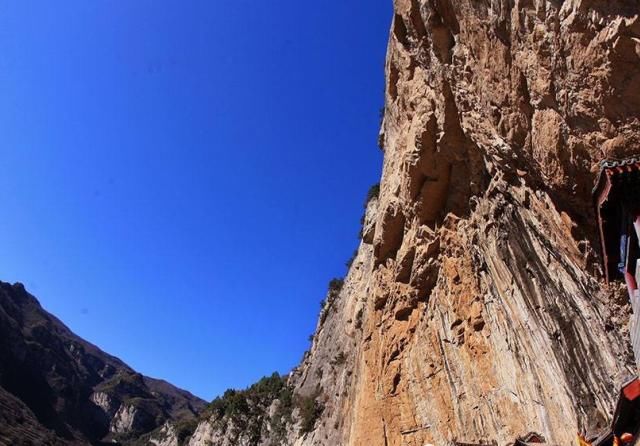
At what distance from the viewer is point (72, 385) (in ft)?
270

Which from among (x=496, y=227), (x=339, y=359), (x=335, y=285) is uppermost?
(x=335, y=285)

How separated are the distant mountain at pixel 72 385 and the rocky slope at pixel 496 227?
1234 inches

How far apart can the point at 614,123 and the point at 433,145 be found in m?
8.48

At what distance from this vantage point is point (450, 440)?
720 inches

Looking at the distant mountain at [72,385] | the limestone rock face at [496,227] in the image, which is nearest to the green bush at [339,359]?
the limestone rock face at [496,227]

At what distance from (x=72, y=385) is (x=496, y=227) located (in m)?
86.0

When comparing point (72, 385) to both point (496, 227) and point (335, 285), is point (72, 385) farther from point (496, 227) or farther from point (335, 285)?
point (496, 227)

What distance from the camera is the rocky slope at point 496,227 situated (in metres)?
9.87

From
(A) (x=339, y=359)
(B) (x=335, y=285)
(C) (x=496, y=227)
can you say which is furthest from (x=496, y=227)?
(B) (x=335, y=285)

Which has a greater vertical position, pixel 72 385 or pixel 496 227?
pixel 72 385

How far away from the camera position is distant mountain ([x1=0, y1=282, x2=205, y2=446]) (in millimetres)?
55219

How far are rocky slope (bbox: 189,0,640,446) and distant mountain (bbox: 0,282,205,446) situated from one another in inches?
1234

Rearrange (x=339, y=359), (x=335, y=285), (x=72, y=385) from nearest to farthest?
(x=339, y=359) < (x=335, y=285) < (x=72, y=385)

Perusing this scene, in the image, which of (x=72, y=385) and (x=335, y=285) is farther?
(x=72, y=385)
